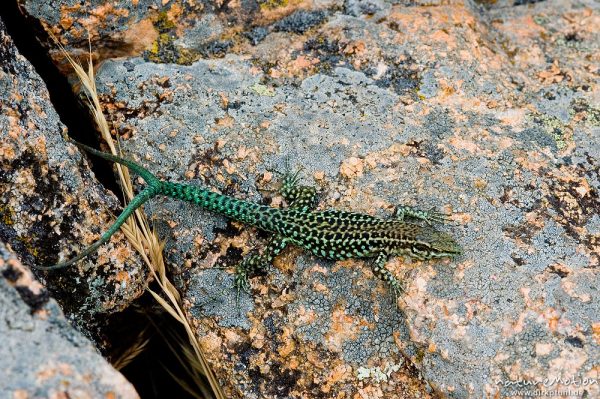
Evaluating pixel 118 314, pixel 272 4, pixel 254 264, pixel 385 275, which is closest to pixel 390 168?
pixel 385 275

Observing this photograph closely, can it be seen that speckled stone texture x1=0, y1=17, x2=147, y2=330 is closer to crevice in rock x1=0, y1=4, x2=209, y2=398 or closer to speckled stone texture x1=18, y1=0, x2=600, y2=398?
crevice in rock x1=0, y1=4, x2=209, y2=398

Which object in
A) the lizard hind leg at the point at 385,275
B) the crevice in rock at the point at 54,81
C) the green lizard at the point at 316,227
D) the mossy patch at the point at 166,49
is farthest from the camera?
the mossy patch at the point at 166,49

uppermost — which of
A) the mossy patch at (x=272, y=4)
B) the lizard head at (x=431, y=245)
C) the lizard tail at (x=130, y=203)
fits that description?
the mossy patch at (x=272, y=4)

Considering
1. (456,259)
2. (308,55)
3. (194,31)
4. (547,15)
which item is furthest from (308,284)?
(547,15)

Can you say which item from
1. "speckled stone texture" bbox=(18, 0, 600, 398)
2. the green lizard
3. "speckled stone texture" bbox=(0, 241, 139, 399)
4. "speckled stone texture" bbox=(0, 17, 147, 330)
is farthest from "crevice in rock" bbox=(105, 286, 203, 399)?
"speckled stone texture" bbox=(0, 241, 139, 399)

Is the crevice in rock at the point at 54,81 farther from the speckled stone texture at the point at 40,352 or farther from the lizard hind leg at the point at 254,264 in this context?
Result: the speckled stone texture at the point at 40,352

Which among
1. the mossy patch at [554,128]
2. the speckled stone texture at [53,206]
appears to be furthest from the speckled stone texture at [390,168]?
the speckled stone texture at [53,206]
